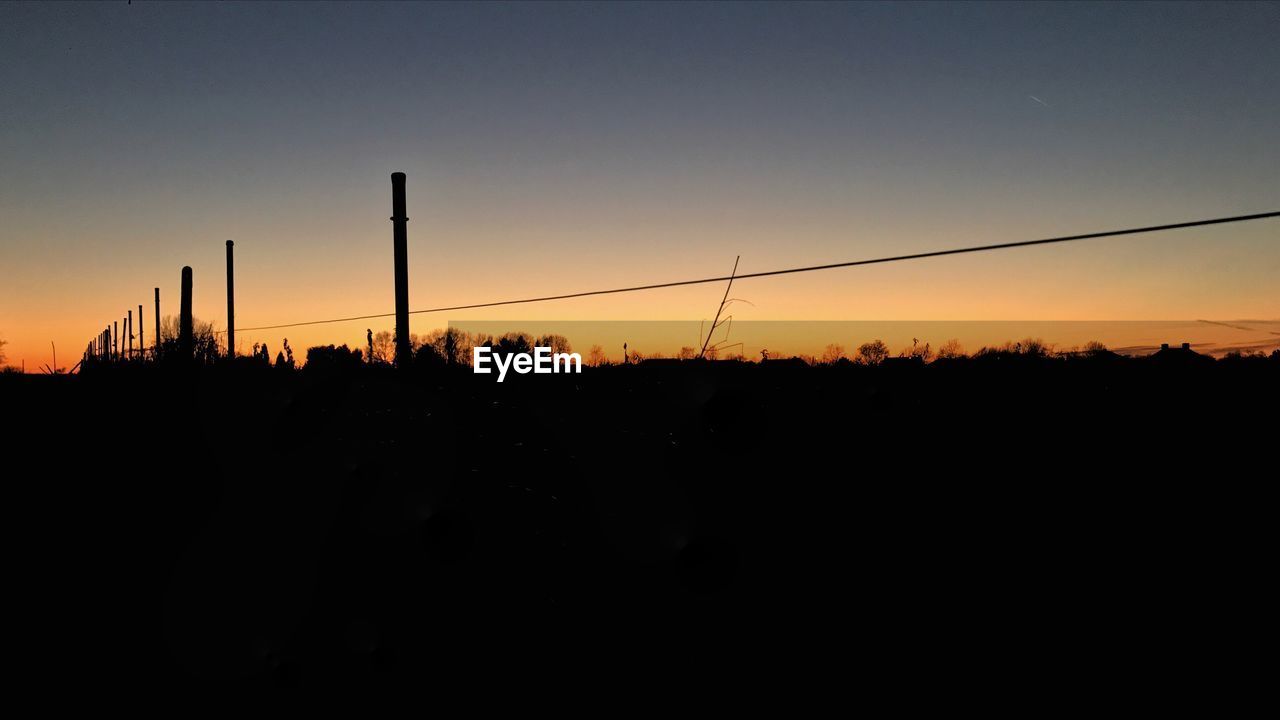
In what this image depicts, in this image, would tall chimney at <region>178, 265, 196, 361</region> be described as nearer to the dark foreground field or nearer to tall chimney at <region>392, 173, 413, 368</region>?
tall chimney at <region>392, 173, 413, 368</region>

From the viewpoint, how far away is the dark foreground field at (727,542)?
2.58 meters

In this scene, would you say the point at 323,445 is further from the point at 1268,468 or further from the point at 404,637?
the point at 1268,468

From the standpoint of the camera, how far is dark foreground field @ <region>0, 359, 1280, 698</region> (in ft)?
8.46

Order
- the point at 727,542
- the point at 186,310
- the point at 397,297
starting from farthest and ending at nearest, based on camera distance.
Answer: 1. the point at 186,310
2. the point at 397,297
3. the point at 727,542

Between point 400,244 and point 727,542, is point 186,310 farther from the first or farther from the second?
point 727,542

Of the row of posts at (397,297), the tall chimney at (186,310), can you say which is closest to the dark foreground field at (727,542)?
the row of posts at (397,297)

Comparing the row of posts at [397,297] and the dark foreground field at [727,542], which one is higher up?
the row of posts at [397,297]

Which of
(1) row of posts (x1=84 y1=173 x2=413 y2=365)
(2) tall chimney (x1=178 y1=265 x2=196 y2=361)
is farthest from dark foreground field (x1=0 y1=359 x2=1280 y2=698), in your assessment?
(2) tall chimney (x1=178 y1=265 x2=196 y2=361)

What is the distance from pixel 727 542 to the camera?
9.66 ft

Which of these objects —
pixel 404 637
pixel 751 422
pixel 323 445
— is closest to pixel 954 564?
pixel 751 422

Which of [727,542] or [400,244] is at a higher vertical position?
[400,244]

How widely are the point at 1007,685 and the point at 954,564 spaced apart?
47cm

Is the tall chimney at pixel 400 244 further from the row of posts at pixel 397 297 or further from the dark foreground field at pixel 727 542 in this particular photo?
the dark foreground field at pixel 727 542

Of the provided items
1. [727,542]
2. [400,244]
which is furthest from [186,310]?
[727,542]
